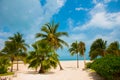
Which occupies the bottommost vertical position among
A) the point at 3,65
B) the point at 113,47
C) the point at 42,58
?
the point at 3,65

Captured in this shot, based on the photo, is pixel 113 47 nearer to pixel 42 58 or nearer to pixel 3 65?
pixel 42 58

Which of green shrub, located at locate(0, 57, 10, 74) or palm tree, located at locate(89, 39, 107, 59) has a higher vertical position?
palm tree, located at locate(89, 39, 107, 59)

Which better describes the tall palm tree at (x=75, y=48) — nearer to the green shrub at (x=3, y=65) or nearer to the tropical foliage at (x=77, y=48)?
the tropical foliage at (x=77, y=48)

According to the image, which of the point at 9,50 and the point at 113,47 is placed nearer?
the point at 9,50

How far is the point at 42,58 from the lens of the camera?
95.4 feet

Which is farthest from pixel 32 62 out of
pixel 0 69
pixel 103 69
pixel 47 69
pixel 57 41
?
pixel 103 69

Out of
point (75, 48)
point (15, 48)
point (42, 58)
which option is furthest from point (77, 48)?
point (42, 58)

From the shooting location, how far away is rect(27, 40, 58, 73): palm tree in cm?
2861

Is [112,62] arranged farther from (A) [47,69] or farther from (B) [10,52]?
(B) [10,52]

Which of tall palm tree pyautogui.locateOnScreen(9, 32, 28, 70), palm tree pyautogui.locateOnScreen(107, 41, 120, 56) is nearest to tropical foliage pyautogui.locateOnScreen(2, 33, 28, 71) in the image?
tall palm tree pyautogui.locateOnScreen(9, 32, 28, 70)

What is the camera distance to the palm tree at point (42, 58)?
2861 cm

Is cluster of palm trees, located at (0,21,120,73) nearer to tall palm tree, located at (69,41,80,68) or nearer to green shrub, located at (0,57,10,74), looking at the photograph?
green shrub, located at (0,57,10,74)

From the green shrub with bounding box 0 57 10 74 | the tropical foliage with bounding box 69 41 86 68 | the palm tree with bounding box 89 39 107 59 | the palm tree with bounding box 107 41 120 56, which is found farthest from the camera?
the tropical foliage with bounding box 69 41 86 68

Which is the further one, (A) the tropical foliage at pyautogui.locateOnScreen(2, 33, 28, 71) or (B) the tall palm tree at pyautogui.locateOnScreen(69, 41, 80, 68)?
(B) the tall palm tree at pyautogui.locateOnScreen(69, 41, 80, 68)
